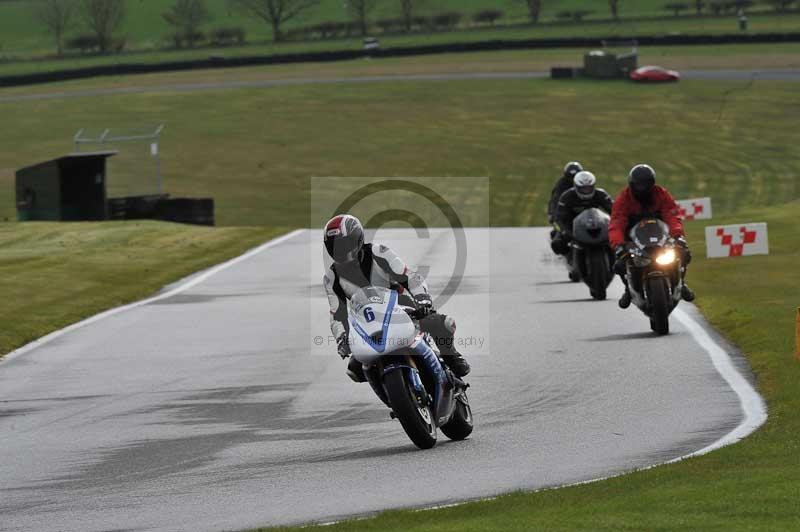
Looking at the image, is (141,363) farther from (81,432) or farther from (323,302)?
(323,302)

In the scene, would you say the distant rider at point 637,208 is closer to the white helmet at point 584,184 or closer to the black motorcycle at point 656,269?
the black motorcycle at point 656,269

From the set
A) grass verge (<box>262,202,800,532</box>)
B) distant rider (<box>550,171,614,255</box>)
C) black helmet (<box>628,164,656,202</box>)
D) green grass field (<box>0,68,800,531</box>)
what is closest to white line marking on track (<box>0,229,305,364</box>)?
green grass field (<box>0,68,800,531</box>)

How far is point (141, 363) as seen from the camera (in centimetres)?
1658

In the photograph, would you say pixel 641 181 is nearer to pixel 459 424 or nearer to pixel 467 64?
pixel 459 424

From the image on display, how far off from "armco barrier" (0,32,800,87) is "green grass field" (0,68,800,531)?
2.91m

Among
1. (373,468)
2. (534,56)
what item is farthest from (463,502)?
(534,56)

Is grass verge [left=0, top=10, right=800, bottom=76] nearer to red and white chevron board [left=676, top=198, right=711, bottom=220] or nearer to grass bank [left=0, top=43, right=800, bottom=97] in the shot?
grass bank [left=0, top=43, right=800, bottom=97]

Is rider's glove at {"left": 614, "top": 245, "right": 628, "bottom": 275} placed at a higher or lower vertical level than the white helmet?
lower

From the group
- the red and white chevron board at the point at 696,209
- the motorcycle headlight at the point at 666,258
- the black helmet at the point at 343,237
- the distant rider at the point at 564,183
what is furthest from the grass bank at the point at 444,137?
the black helmet at the point at 343,237

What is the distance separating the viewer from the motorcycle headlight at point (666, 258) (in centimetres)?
1727

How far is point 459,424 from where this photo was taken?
11.2 meters

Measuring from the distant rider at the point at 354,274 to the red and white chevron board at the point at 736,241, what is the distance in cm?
1835

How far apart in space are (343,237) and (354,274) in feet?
1.22

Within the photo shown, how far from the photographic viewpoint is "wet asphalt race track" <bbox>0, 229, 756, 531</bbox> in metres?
9.37
